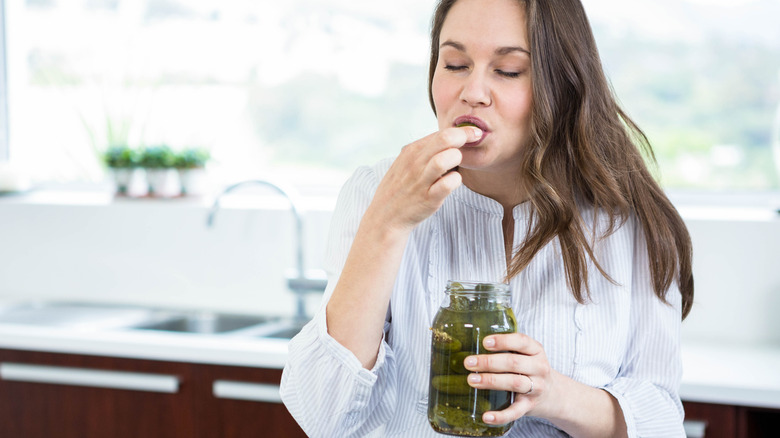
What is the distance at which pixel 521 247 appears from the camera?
1.25 meters

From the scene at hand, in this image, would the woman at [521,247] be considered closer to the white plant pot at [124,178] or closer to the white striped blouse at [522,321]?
the white striped blouse at [522,321]

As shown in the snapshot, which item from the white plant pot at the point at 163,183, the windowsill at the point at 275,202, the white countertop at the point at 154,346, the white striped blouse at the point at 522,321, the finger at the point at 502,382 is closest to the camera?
the finger at the point at 502,382

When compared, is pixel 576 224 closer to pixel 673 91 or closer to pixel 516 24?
pixel 516 24

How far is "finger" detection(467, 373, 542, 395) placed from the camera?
37.1 inches

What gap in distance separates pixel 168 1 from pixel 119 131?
529mm

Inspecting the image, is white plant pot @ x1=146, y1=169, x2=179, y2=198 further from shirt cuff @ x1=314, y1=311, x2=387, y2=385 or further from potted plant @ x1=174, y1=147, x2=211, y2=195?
shirt cuff @ x1=314, y1=311, x2=387, y2=385

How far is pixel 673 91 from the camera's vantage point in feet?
8.14

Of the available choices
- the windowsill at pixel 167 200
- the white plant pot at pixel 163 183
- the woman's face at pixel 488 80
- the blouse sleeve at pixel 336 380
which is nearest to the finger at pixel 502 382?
the blouse sleeve at pixel 336 380

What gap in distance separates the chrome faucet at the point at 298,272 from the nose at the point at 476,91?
1358 mm

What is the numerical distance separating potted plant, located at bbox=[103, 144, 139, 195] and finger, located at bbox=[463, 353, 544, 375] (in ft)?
6.84

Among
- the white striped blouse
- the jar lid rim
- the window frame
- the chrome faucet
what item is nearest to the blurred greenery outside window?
the window frame

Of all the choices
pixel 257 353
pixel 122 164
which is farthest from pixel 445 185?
pixel 122 164

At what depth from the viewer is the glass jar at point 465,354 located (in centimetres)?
98

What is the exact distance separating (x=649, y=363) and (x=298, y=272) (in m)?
1.41
